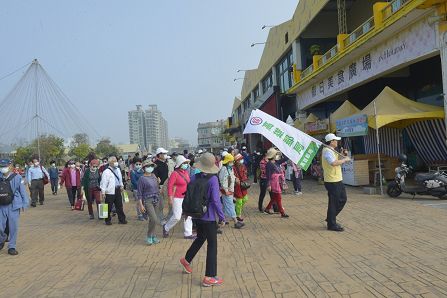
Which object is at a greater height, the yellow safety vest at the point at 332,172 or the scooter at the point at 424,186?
the yellow safety vest at the point at 332,172

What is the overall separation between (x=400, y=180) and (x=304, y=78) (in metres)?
11.6

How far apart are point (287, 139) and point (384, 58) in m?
6.94

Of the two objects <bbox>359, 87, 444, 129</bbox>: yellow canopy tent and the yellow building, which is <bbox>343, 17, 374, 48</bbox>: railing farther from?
<bbox>359, 87, 444, 129</bbox>: yellow canopy tent

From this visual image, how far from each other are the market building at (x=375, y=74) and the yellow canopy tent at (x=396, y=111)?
26mm

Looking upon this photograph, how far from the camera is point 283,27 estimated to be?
84.6ft

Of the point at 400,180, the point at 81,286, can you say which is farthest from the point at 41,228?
the point at 400,180

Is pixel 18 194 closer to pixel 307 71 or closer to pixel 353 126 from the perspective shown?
pixel 353 126

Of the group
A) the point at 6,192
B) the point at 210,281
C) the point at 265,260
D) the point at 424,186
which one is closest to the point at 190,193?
the point at 210,281

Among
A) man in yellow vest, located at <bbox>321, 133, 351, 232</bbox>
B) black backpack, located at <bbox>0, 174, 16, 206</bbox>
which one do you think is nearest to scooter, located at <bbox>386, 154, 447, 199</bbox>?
man in yellow vest, located at <bbox>321, 133, 351, 232</bbox>

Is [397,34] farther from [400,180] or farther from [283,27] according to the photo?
[283,27]

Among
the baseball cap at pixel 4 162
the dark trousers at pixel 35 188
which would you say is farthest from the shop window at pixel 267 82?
the baseball cap at pixel 4 162

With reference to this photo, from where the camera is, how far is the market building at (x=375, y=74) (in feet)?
36.5

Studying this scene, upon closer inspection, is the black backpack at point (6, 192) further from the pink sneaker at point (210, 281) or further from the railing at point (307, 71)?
the railing at point (307, 71)

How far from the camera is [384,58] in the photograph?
1317 cm
